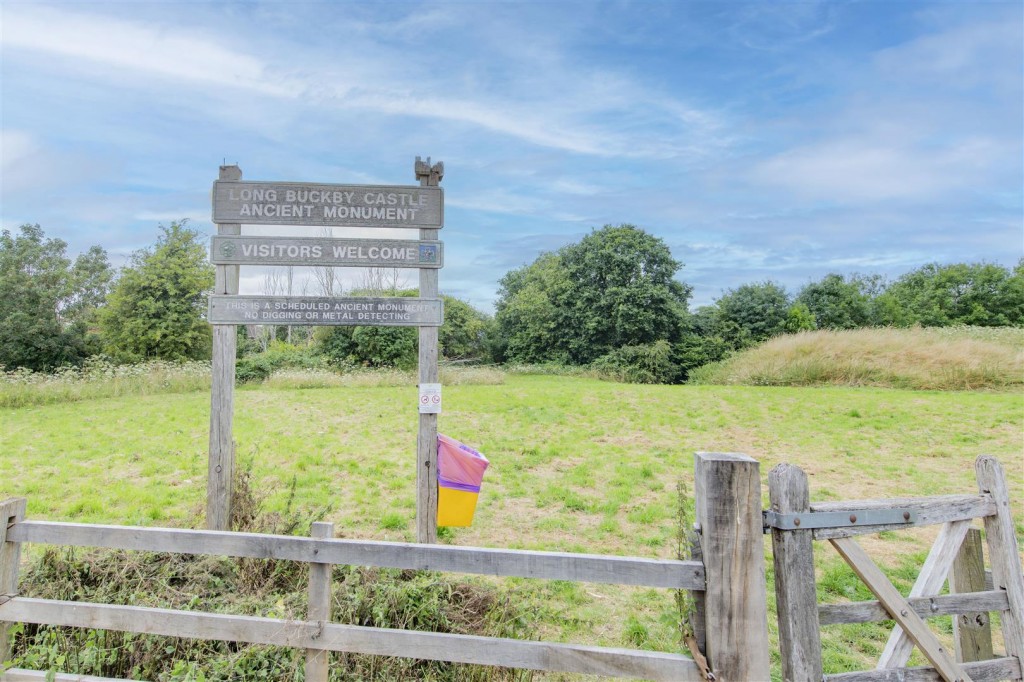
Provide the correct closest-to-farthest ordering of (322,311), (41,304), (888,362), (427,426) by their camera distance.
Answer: (322,311) → (427,426) → (888,362) → (41,304)

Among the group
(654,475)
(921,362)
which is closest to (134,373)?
(654,475)

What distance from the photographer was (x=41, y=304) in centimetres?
2798

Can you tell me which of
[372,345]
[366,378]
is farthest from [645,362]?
[366,378]

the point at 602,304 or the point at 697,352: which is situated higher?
the point at 602,304

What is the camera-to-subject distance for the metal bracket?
8.02 feet

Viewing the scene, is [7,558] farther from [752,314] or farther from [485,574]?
[752,314]

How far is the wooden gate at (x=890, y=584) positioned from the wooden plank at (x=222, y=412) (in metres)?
4.33

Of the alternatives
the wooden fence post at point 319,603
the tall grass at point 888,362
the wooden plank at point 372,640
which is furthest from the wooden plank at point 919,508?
the tall grass at point 888,362

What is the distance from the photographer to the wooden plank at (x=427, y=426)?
499 cm

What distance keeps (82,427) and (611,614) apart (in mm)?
10713

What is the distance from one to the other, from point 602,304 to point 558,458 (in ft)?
78.3

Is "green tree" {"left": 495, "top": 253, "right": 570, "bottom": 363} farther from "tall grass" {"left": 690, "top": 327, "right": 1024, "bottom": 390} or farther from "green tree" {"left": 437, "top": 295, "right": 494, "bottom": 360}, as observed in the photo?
"tall grass" {"left": 690, "top": 327, "right": 1024, "bottom": 390}

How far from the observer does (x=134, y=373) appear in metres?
16.9

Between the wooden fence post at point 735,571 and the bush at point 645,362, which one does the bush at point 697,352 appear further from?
the wooden fence post at point 735,571
